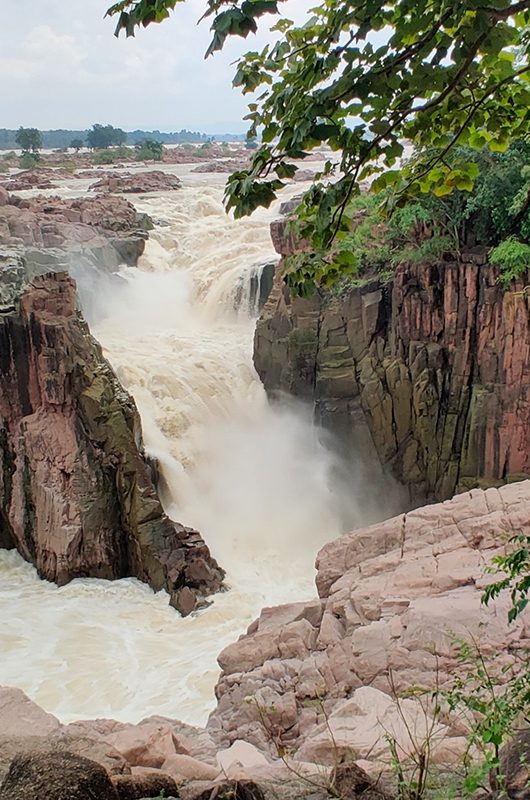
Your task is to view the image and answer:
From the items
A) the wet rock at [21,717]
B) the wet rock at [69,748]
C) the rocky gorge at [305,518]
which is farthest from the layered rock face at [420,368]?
the wet rock at [69,748]

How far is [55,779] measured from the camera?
239 cm

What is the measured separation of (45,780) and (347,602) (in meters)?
4.39

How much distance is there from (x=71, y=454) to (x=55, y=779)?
1014 cm

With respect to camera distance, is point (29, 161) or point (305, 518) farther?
point (29, 161)

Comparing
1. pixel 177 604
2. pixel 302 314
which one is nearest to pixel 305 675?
pixel 177 604

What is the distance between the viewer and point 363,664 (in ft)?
17.7

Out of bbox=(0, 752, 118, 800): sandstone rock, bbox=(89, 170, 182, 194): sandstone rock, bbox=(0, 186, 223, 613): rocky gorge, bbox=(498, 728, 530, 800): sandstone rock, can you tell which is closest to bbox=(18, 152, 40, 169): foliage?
bbox=(89, 170, 182, 194): sandstone rock

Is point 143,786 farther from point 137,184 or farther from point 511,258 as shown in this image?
point 137,184

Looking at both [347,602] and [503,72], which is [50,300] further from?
[503,72]

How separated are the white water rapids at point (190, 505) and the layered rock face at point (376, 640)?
2164 millimetres

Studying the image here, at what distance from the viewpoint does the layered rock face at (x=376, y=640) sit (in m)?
4.58

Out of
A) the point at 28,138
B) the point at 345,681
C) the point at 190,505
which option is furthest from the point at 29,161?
the point at 345,681

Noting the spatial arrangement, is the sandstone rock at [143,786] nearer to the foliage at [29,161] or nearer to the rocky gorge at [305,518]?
the rocky gorge at [305,518]

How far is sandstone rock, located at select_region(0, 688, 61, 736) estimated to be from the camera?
5000 millimetres
